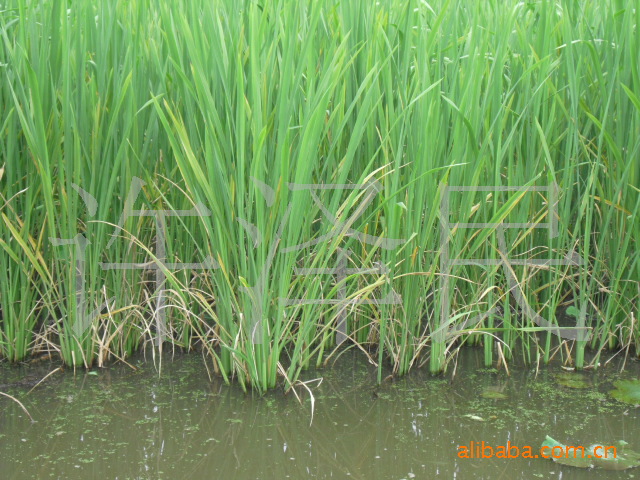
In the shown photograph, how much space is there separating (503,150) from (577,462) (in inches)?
30.5

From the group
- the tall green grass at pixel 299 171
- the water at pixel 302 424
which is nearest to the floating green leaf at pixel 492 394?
the water at pixel 302 424

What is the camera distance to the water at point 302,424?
1.57m

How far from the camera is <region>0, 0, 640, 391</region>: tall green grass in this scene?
1.77 metres

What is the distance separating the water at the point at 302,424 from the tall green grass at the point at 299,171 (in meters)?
0.09

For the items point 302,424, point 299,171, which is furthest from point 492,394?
point 299,171

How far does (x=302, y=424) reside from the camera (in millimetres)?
1740

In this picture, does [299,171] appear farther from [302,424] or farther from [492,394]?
[492,394]

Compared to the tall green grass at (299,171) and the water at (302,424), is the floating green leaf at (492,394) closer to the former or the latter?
the water at (302,424)

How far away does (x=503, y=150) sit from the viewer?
1.90 metres

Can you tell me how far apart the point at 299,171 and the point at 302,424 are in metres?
0.59

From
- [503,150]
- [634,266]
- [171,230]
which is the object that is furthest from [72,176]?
[634,266]

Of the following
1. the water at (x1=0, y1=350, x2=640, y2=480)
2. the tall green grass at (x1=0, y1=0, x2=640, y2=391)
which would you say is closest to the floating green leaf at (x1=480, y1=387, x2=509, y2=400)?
the water at (x1=0, y1=350, x2=640, y2=480)

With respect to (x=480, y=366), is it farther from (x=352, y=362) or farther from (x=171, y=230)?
(x=171, y=230)

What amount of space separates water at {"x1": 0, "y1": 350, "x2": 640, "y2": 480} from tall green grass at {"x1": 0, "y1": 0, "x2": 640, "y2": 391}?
9 cm
